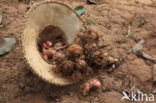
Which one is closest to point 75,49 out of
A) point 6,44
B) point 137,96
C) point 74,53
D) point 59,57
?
point 74,53

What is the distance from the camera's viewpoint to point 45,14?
278 centimetres

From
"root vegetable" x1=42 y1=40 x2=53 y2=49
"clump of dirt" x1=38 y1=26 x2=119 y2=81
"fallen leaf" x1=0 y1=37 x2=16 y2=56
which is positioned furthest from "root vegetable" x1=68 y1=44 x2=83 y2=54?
"fallen leaf" x1=0 y1=37 x2=16 y2=56

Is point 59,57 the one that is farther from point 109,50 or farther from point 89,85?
point 109,50

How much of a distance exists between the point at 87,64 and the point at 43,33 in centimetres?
49

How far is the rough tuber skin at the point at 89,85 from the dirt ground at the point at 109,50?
0.15ft

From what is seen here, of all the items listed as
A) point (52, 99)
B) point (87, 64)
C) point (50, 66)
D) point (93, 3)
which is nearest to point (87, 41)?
point (87, 64)

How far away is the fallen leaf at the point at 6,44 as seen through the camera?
10.2 feet

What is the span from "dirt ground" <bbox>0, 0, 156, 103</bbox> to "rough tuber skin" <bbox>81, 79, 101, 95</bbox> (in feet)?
0.15

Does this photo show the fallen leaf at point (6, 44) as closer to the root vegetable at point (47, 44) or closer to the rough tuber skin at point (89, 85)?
the root vegetable at point (47, 44)

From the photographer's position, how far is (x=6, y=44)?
10.5 ft

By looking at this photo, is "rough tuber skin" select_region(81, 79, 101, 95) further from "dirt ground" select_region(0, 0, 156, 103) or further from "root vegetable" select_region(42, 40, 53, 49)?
"root vegetable" select_region(42, 40, 53, 49)

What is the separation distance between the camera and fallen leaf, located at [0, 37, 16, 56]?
3119 mm

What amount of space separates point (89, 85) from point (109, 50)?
1.80 feet

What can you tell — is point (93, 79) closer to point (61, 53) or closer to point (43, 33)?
point (61, 53)
